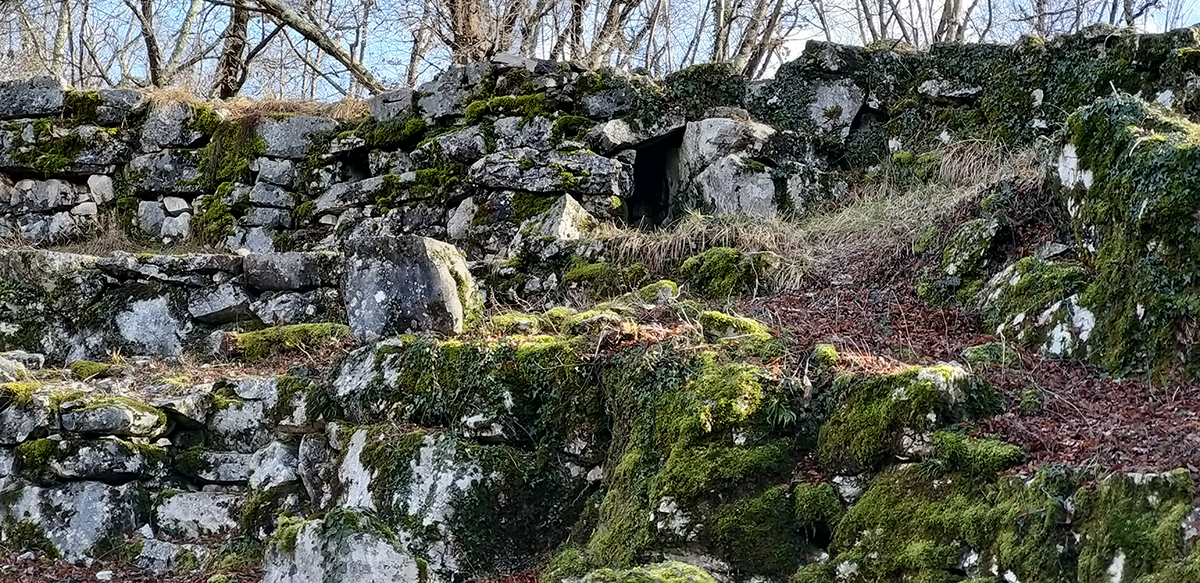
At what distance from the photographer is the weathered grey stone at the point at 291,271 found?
855 cm

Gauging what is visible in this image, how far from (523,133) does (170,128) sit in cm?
393

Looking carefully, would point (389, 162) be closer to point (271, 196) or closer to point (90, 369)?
point (271, 196)

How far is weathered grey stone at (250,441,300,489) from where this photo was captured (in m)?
6.51

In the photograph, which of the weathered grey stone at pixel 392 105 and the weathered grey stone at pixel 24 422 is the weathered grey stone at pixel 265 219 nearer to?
the weathered grey stone at pixel 392 105

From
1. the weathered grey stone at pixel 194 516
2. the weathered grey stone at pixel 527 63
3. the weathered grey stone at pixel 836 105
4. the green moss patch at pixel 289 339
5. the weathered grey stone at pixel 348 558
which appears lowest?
the weathered grey stone at pixel 194 516

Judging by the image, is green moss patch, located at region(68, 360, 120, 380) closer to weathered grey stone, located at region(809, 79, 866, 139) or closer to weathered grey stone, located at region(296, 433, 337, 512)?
weathered grey stone, located at region(296, 433, 337, 512)

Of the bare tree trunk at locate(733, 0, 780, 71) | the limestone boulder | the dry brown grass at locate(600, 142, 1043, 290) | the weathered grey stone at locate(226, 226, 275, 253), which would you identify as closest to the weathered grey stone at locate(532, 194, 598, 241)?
the dry brown grass at locate(600, 142, 1043, 290)

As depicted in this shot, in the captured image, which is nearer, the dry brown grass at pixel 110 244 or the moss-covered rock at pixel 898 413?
the moss-covered rock at pixel 898 413

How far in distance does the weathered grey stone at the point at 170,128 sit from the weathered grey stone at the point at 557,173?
3458 mm

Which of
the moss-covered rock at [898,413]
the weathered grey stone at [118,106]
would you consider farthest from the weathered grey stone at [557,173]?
the moss-covered rock at [898,413]

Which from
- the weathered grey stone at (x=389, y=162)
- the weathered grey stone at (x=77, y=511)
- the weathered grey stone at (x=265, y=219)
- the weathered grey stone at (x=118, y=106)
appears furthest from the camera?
the weathered grey stone at (x=118, y=106)

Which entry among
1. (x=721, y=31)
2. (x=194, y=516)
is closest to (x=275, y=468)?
(x=194, y=516)

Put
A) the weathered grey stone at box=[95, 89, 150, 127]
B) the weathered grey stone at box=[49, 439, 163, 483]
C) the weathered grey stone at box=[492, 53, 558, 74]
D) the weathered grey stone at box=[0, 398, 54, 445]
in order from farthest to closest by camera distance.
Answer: the weathered grey stone at box=[95, 89, 150, 127] → the weathered grey stone at box=[492, 53, 558, 74] → the weathered grey stone at box=[0, 398, 54, 445] → the weathered grey stone at box=[49, 439, 163, 483]

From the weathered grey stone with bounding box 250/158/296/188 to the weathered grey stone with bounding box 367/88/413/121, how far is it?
3.37 ft
